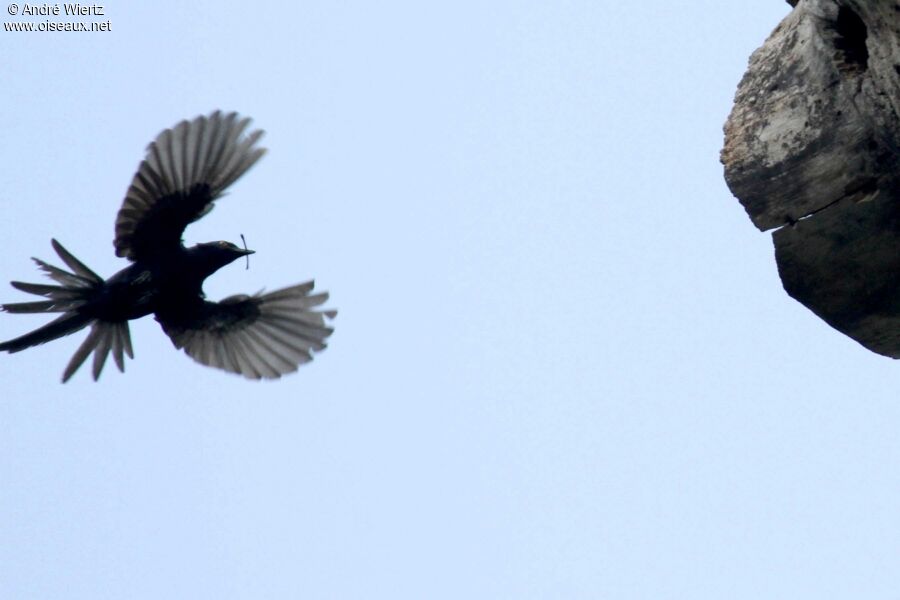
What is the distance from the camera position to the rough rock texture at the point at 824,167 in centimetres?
296

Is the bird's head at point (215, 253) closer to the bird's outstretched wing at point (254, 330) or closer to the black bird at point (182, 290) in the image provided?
the black bird at point (182, 290)

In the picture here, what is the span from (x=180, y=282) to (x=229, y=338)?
0.38m

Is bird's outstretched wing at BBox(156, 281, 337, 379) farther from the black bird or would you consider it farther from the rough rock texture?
the rough rock texture

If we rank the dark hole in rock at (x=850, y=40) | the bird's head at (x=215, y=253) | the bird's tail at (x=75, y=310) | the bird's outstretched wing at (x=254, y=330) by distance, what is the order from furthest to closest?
the bird's outstretched wing at (x=254, y=330)
the bird's head at (x=215, y=253)
the bird's tail at (x=75, y=310)
the dark hole in rock at (x=850, y=40)

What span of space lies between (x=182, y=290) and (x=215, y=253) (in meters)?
0.23

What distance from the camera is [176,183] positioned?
18.0 feet

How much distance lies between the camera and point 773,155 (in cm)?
305

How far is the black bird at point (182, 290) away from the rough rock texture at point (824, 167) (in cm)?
253

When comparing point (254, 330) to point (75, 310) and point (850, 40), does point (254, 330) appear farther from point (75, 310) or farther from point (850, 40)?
point (850, 40)

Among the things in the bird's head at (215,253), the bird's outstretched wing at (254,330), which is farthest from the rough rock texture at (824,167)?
the bird's outstretched wing at (254,330)

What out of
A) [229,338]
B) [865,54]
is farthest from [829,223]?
[229,338]

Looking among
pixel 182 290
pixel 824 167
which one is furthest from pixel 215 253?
pixel 824 167

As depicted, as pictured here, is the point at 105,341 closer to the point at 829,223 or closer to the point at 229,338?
the point at 229,338

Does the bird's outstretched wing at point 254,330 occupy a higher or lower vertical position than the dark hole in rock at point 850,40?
higher
